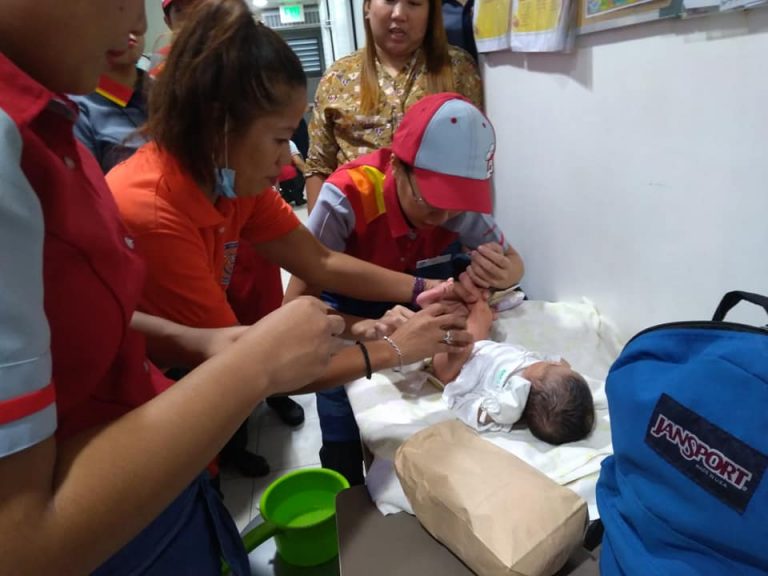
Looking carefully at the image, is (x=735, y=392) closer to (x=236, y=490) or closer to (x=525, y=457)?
(x=525, y=457)

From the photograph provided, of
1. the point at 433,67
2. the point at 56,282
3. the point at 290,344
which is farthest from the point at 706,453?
the point at 433,67

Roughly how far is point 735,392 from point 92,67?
79cm

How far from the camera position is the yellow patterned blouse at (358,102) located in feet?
6.79

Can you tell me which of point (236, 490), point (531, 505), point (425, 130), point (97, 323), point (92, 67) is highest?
point (92, 67)

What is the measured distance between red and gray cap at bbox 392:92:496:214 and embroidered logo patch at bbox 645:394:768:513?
80 centimetres

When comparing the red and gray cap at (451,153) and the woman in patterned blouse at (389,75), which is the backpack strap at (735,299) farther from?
the woman in patterned blouse at (389,75)

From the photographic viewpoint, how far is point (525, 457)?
3.73 feet

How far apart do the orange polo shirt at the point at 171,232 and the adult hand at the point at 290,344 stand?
1.28ft

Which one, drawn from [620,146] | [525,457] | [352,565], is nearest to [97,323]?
[352,565]

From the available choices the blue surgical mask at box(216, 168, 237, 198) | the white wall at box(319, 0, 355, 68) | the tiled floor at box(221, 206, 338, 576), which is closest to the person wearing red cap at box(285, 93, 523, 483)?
the tiled floor at box(221, 206, 338, 576)

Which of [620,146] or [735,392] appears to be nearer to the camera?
[735,392]

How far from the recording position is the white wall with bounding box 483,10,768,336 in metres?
1.10

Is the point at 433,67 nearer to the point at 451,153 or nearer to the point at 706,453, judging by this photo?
the point at 451,153

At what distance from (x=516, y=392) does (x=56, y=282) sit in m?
1.01
